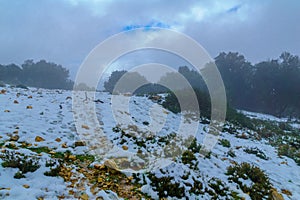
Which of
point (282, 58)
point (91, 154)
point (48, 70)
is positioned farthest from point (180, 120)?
point (48, 70)

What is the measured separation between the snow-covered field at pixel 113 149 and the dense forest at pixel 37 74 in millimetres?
44973

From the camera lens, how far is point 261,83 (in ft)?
111

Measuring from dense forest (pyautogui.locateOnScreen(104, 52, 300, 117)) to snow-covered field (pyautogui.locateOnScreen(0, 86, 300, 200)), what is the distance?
755 inches

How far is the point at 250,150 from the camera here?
10000 millimetres

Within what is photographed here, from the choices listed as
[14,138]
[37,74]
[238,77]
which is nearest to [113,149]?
[14,138]

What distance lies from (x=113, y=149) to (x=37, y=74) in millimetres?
55010

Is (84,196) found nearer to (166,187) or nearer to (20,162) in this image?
(20,162)

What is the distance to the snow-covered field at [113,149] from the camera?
429 centimetres

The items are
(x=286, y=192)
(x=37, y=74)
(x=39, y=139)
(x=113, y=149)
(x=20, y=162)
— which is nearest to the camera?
(x=20, y=162)

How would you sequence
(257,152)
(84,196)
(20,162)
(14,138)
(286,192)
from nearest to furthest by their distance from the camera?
(84,196), (20,162), (14,138), (286,192), (257,152)

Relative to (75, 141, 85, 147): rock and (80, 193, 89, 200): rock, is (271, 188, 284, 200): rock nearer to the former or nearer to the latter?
(80, 193, 89, 200): rock

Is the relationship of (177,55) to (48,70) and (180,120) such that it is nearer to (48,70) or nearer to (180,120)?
(180,120)

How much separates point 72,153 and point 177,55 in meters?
5.63

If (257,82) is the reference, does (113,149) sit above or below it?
below
